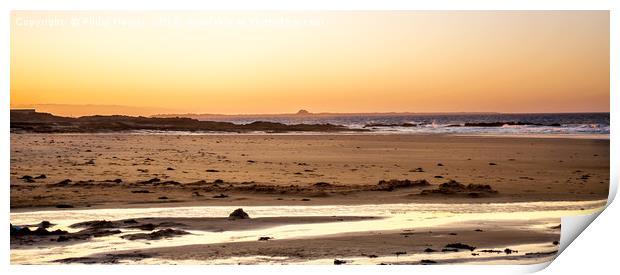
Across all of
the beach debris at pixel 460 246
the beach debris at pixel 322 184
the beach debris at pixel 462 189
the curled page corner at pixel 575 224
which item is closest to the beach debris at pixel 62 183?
the beach debris at pixel 322 184

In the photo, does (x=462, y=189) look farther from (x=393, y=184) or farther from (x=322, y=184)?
(x=322, y=184)

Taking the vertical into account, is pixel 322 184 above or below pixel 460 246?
above

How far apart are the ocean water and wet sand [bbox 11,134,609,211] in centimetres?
7

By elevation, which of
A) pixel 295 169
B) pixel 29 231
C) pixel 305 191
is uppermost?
pixel 295 169

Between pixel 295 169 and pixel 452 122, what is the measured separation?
1179 millimetres

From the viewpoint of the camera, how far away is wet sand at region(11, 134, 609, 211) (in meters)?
7.26

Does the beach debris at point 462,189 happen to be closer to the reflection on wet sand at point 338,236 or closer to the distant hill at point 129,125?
the reflection on wet sand at point 338,236

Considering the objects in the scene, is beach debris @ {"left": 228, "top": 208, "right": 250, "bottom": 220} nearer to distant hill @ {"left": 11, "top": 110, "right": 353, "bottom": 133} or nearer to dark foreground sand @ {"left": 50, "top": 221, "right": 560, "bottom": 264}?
dark foreground sand @ {"left": 50, "top": 221, "right": 560, "bottom": 264}

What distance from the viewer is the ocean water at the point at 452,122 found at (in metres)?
7.44

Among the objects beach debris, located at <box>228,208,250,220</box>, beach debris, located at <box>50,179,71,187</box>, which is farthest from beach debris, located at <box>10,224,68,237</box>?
beach debris, located at <box>228,208,250,220</box>

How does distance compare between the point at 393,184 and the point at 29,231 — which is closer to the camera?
the point at 29,231

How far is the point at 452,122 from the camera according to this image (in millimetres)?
7582

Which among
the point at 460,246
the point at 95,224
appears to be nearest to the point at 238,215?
the point at 95,224
